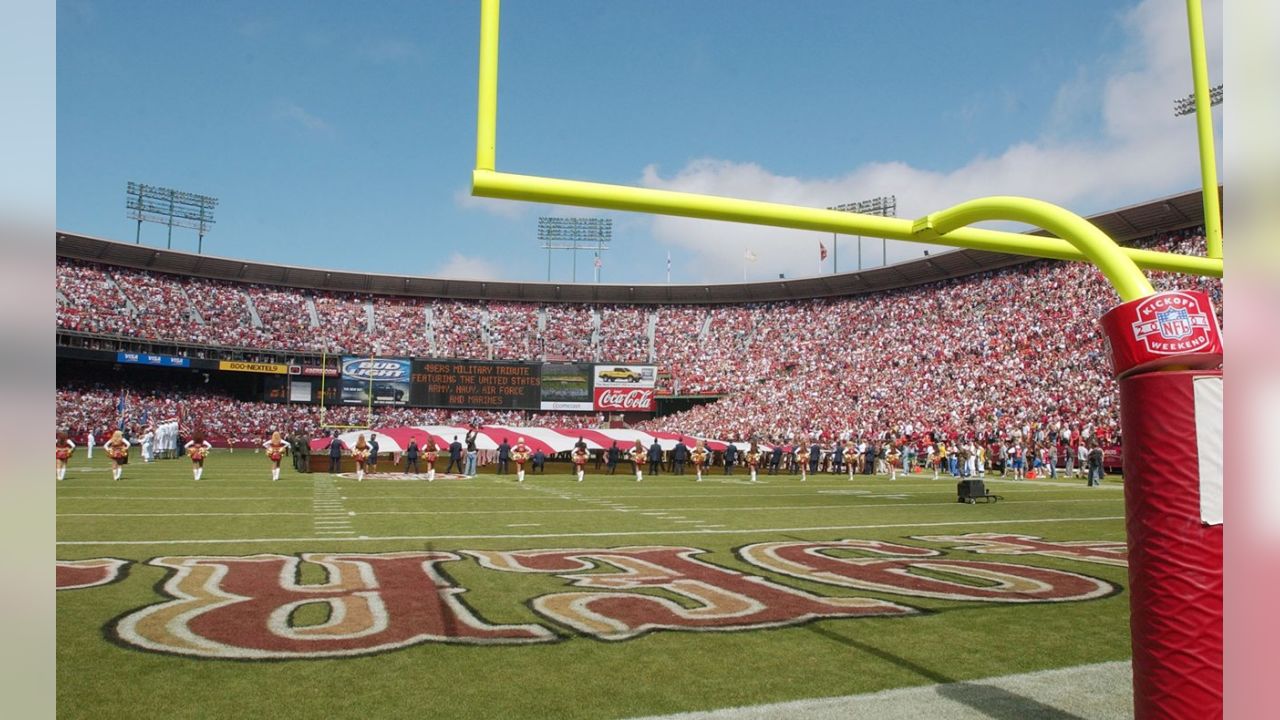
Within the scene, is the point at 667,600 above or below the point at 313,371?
below

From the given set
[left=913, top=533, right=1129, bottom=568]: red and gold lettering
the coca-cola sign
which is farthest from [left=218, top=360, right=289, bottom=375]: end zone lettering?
[left=913, top=533, right=1129, bottom=568]: red and gold lettering

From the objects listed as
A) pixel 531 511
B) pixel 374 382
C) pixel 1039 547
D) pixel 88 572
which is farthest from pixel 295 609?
pixel 374 382

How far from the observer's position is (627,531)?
10.5 meters

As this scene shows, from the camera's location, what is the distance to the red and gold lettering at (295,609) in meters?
4.84

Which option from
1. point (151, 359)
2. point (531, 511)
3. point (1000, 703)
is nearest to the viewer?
point (1000, 703)

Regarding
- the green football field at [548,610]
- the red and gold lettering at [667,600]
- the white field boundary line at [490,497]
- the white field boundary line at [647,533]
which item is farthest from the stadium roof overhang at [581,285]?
the red and gold lettering at [667,600]

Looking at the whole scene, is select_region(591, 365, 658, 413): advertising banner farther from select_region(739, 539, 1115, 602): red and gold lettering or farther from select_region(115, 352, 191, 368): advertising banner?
select_region(739, 539, 1115, 602): red and gold lettering

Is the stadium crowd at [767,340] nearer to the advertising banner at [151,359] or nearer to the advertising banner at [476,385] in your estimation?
the advertising banner at [151,359]

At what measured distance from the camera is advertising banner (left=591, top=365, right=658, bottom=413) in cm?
4519

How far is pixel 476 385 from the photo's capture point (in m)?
44.1

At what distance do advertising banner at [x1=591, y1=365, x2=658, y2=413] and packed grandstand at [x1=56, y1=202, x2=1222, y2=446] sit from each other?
1.20 metres

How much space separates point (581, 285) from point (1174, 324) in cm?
4903

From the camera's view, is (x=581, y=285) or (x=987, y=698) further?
(x=581, y=285)

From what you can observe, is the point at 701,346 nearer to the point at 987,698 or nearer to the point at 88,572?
the point at 88,572
